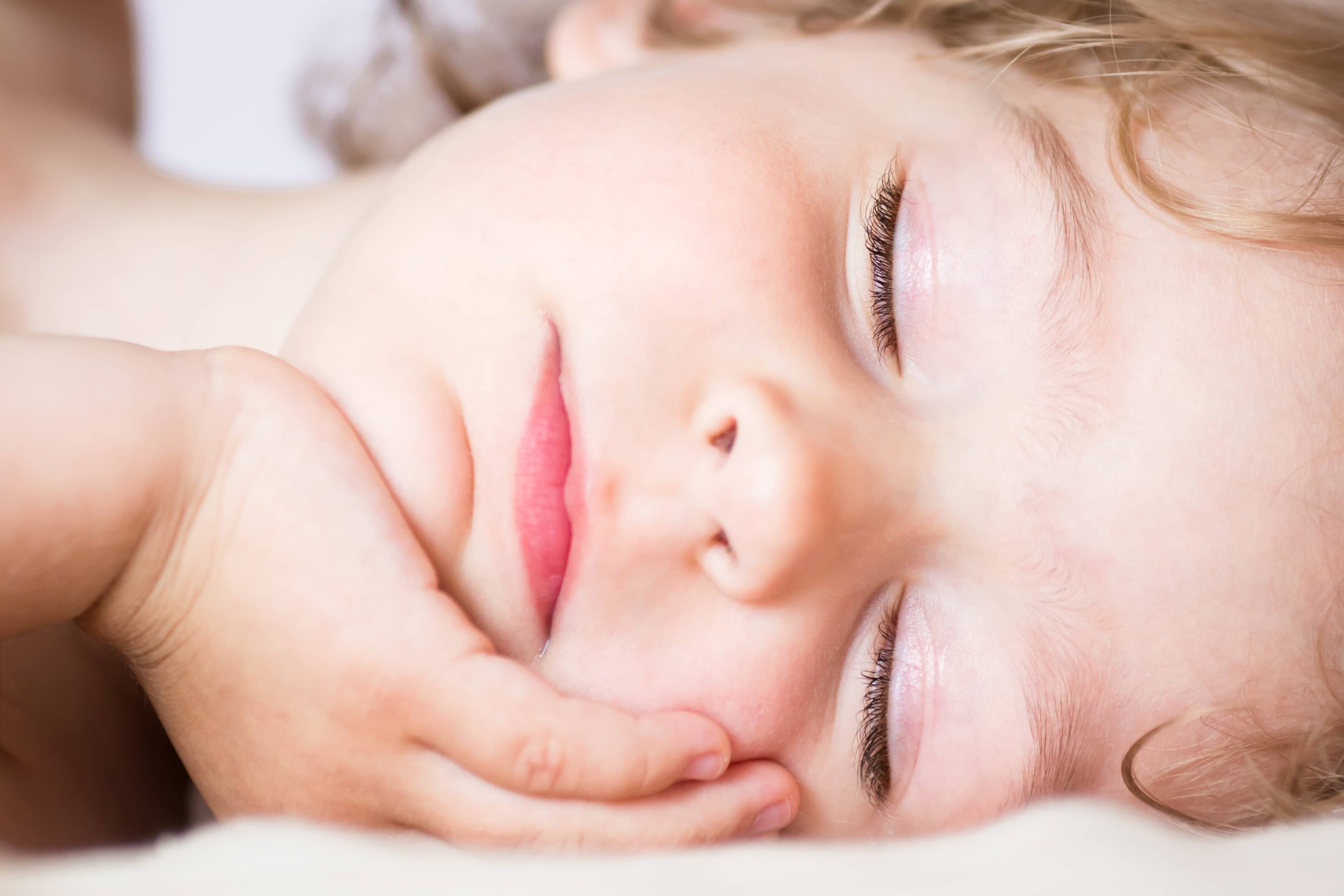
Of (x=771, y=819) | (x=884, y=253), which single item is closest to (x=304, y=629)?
(x=771, y=819)

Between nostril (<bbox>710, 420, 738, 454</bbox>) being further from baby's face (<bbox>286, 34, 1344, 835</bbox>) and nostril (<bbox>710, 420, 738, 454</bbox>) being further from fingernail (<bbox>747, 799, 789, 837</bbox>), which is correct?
fingernail (<bbox>747, 799, 789, 837</bbox>)

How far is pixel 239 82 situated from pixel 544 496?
4.92 ft

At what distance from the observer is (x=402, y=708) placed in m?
0.71

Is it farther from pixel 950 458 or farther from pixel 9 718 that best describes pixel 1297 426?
pixel 9 718

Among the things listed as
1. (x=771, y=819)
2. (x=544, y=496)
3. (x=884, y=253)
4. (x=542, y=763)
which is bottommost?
(x=771, y=819)

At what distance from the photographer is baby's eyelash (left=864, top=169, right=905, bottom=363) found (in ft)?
2.79

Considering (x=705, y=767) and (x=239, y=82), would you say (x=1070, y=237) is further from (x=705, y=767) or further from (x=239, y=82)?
(x=239, y=82)

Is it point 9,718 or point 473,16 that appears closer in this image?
point 9,718

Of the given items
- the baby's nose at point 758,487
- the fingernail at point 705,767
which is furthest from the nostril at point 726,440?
the fingernail at point 705,767

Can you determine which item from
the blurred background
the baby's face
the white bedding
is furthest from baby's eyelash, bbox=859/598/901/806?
the blurred background

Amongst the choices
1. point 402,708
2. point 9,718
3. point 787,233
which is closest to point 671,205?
point 787,233

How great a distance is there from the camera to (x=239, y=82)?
1899 mm

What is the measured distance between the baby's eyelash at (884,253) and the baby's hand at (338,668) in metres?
0.36

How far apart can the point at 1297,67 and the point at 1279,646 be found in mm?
617
